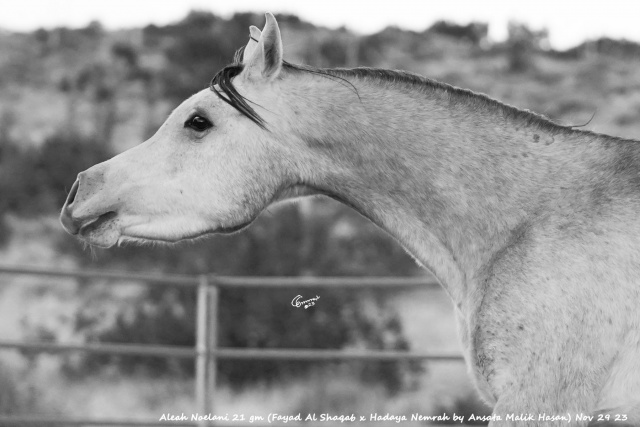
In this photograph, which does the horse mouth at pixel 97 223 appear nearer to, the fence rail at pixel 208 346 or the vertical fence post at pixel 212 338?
the fence rail at pixel 208 346

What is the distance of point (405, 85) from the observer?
3.28 m

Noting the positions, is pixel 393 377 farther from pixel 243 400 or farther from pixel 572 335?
pixel 572 335

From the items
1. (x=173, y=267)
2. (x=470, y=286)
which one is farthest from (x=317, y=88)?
(x=173, y=267)

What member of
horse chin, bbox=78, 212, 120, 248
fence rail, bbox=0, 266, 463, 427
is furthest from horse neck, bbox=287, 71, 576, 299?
fence rail, bbox=0, 266, 463, 427

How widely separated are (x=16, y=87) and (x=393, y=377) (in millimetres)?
13536

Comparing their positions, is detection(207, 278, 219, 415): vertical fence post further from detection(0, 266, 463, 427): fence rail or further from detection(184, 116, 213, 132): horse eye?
detection(184, 116, 213, 132): horse eye

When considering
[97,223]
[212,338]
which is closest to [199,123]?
[97,223]

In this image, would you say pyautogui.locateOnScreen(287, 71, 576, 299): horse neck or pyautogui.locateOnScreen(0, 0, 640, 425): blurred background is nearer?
pyautogui.locateOnScreen(287, 71, 576, 299): horse neck

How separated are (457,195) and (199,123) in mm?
1032

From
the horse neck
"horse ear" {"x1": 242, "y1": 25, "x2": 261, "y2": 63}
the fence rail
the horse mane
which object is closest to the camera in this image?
the horse neck

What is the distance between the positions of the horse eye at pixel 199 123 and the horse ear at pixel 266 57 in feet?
0.82

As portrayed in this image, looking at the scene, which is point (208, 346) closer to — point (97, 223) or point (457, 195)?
point (97, 223)

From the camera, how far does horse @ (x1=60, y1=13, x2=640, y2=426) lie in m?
2.66

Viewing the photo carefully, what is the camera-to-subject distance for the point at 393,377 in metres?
12.1
